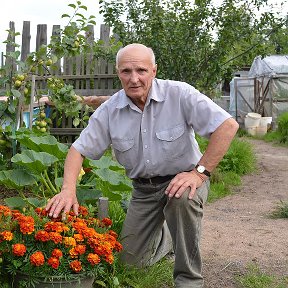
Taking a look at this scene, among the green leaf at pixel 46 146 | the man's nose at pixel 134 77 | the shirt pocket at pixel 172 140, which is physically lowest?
the green leaf at pixel 46 146

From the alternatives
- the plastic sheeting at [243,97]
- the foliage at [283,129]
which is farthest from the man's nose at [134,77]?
the plastic sheeting at [243,97]

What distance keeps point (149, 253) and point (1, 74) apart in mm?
2609

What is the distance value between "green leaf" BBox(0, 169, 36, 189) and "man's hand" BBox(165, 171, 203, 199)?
4.71 feet

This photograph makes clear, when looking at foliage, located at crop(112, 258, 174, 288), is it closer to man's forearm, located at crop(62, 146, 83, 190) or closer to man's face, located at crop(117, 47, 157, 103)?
man's forearm, located at crop(62, 146, 83, 190)

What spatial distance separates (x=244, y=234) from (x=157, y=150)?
1961 millimetres

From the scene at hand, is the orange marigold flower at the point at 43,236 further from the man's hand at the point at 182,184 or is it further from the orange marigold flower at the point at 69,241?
the man's hand at the point at 182,184

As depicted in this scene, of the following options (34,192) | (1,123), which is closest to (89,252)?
(34,192)

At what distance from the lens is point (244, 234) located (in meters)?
5.10

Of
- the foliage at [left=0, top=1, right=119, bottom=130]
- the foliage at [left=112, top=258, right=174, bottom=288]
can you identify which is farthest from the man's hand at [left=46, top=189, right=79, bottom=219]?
the foliage at [left=0, top=1, right=119, bottom=130]

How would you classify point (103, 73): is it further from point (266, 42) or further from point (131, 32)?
point (266, 42)

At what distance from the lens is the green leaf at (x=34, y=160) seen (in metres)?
3.99

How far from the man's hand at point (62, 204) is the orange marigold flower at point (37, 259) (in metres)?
0.32

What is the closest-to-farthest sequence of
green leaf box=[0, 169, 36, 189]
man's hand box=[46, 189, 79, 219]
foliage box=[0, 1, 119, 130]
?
man's hand box=[46, 189, 79, 219]
green leaf box=[0, 169, 36, 189]
foliage box=[0, 1, 119, 130]

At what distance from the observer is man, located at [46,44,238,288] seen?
129 inches
